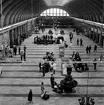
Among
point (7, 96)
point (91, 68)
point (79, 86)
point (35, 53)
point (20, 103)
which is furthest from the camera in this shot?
point (35, 53)

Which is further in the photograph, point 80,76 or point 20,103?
point 80,76

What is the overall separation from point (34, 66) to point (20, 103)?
854cm

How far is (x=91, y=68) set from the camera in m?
20.8

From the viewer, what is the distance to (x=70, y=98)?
1391 centimetres

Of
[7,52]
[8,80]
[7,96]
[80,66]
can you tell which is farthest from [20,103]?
[7,52]

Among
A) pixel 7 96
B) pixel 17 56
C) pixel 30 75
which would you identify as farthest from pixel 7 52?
pixel 7 96

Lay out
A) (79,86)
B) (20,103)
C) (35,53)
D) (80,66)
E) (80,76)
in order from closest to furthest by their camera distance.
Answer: (20,103), (79,86), (80,76), (80,66), (35,53)

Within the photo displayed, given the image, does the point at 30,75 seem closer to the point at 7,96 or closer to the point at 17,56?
the point at 7,96

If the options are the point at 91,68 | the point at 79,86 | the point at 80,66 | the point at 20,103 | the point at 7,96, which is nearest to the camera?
the point at 20,103

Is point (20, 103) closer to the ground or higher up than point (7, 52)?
closer to the ground

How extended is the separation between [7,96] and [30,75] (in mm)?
4449

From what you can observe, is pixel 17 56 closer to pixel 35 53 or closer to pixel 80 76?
pixel 35 53

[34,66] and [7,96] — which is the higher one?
[34,66]

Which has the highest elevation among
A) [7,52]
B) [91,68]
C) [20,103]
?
[7,52]
